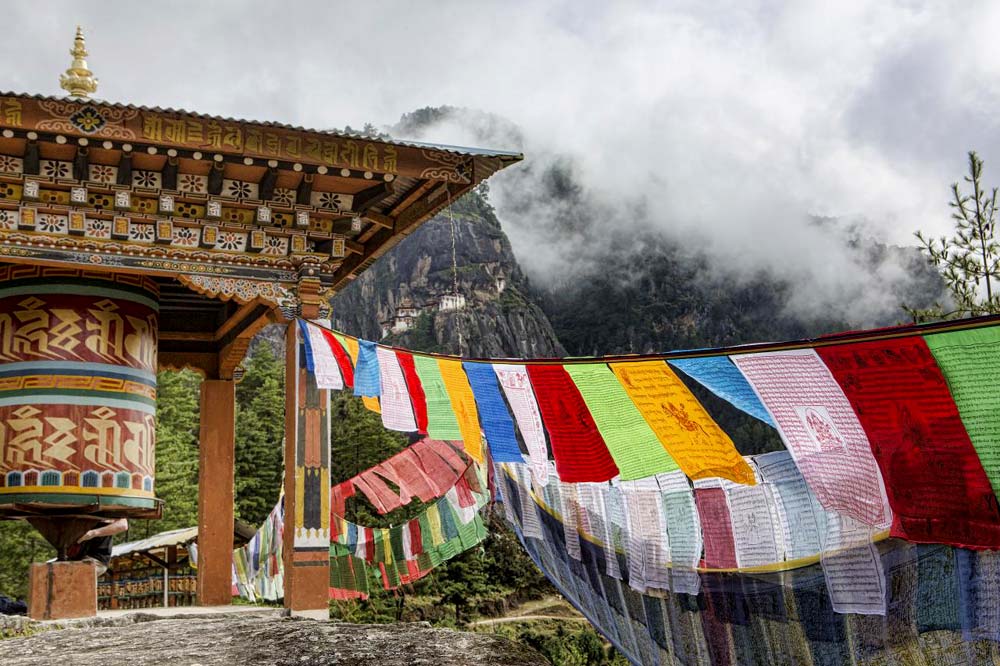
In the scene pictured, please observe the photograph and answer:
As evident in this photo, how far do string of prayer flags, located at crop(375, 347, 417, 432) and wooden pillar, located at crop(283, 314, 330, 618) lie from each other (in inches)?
89.3

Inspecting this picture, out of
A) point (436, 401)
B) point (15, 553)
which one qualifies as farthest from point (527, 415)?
point (15, 553)

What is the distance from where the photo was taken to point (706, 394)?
267 ft

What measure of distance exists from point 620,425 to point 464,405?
145cm

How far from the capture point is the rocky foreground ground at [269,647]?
238 inches

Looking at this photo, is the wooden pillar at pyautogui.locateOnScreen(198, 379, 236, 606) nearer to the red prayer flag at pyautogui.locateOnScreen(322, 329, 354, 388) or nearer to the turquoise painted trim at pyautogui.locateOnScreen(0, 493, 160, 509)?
the turquoise painted trim at pyautogui.locateOnScreen(0, 493, 160, 509)

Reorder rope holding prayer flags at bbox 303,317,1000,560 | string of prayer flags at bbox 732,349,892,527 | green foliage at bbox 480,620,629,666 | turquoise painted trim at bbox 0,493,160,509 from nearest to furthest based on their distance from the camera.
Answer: rope holding prayer flags at bbox 303,317,1000,560
string of prayer flags at bbox 732,349,892,527
turquoise painted trim at bbox 0,493,160,509
green foliage at bbox 480,620,629,666

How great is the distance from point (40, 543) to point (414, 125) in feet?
307

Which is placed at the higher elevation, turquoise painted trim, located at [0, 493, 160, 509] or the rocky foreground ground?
turquoise painted trim, located at [0, 493, 160, 509]

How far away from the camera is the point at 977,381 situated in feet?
14.4

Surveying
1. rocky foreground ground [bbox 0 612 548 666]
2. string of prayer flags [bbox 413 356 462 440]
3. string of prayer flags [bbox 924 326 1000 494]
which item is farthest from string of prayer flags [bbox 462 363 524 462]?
string of prayer flags [bbox 924 326 1000 494]

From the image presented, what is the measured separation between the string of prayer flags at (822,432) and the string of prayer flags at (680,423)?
439mm

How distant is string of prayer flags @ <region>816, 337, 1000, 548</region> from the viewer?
439 cm

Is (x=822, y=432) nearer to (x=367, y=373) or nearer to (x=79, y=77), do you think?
(x=367, y=373)

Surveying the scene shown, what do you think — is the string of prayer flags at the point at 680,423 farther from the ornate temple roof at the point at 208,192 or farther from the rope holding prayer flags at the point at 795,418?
the ornate temple roof at the point at 208,192
